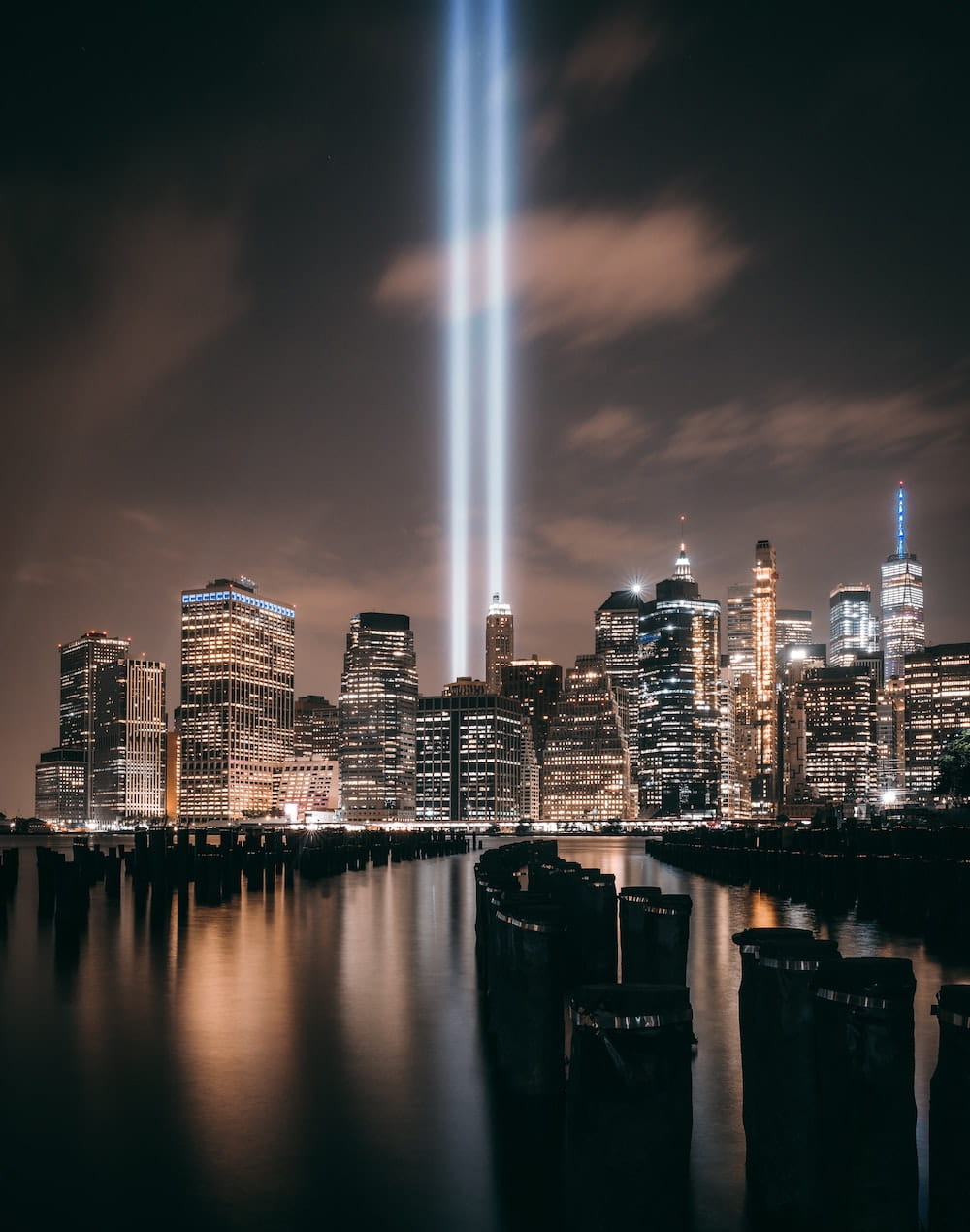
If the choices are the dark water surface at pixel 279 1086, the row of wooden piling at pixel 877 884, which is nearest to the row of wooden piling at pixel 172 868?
the dark water surface at pixel 279 1086

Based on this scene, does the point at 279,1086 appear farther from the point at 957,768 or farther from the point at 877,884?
the point at 957,768

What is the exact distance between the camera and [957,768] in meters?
126

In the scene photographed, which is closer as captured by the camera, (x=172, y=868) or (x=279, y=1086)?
(x=279, y=1086)

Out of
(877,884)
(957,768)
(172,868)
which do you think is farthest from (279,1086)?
(957,768)

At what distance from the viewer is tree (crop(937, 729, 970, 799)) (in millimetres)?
120625

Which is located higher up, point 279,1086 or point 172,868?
point 279,1086

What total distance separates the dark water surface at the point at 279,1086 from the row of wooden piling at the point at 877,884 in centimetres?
160

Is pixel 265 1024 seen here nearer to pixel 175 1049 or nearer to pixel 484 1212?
pixel 175 1049

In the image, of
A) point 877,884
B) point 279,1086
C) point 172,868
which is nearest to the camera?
point 279,1086

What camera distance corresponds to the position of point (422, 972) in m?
28.7

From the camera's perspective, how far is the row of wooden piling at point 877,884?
3356 cm

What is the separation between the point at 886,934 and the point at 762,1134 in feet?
85.5

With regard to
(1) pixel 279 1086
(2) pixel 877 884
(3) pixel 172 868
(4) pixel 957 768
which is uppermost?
(4) pixel 957 768

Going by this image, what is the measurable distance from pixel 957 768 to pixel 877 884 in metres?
92.3
